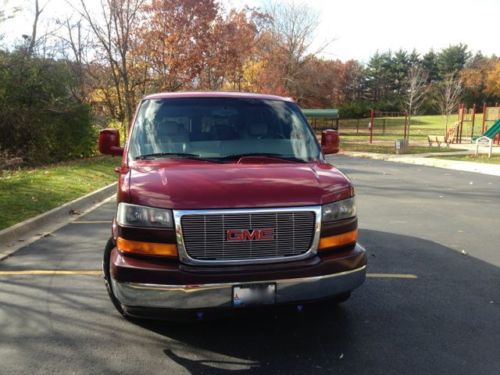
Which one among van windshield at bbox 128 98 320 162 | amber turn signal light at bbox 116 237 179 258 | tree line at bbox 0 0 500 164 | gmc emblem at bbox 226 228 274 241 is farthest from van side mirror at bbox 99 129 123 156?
tree line at bbox 0 0 500 164

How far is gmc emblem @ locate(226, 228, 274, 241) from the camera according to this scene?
11.1 feet

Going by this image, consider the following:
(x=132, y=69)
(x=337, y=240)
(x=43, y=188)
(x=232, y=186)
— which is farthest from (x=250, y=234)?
(x=132, y=69)

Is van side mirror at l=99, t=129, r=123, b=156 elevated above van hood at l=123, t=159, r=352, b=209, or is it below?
above

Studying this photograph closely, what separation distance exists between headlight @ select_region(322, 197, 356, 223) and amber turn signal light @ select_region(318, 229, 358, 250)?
129 mm

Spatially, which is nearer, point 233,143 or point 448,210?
point 233,143

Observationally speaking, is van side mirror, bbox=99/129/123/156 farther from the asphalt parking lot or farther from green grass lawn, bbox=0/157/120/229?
green grass lawn, bbox=0/157/120/229

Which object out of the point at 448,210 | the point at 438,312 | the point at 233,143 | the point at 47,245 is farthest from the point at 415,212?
the point at 47,245

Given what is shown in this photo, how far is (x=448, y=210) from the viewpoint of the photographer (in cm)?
947

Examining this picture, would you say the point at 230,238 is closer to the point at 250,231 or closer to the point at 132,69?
the point at 250,231

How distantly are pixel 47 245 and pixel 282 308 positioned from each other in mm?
4369

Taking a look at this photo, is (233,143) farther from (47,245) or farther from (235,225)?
(47,245)

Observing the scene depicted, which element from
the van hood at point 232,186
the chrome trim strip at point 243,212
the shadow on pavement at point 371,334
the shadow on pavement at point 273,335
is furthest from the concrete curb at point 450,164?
the chrome trim strip at point 243,212

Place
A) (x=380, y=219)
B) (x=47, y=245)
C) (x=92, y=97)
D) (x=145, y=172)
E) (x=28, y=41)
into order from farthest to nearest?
(x=92, y=97), (x=28, y=41), (x=380, y=219), (x=47, y=245), (x=145, y=172)

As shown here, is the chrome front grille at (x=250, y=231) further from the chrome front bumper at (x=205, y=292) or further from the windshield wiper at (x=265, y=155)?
the windshield wiper at (x=265, y=155)
